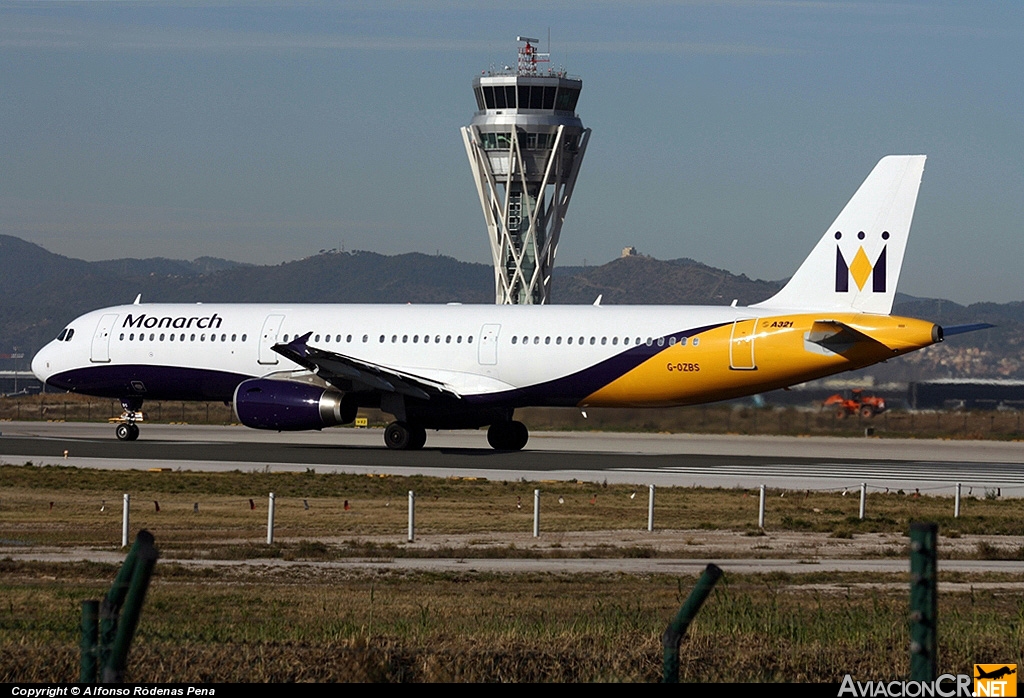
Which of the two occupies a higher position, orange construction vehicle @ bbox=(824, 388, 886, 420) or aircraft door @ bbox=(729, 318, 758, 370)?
aircraft door @ bbox=(729, 318, 758, 370)

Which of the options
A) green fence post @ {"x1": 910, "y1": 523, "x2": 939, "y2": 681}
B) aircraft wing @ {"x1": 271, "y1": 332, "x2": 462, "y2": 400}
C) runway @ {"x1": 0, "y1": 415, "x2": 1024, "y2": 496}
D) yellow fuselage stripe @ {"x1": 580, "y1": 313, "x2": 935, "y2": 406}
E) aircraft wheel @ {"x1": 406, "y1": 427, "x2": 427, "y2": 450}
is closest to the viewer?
Answer: green fence post @ {"x1": 910, "y1": 523, "x2": 939, "y2": 681}

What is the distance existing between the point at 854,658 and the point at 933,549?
16.1 feet

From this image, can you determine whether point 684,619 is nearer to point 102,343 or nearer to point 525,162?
point 102,343

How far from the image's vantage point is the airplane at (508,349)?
4159cm

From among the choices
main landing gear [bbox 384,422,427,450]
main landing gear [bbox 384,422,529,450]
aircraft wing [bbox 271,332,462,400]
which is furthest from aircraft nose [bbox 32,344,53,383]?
main landing gear [bbox 384,422,427,450]

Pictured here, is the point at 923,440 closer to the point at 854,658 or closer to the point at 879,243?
the point at 879,243

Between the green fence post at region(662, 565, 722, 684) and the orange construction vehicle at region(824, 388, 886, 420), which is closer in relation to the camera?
the green fence post at region(662, 565, 722, 684)

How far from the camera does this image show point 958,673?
11.6 metres

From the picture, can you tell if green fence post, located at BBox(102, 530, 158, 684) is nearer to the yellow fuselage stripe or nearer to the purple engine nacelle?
the yellow fuselage stripe

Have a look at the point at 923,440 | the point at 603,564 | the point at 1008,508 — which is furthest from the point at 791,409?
the point at 603,564

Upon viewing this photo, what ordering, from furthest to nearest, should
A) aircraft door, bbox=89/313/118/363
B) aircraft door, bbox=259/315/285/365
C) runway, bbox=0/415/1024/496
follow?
aircraft door, bbox=89/313/118/363 < aircraft door, bbox=259/315/285/365 < runway, bbox=0/415/1024/496

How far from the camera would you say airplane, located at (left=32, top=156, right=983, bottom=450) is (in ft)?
136

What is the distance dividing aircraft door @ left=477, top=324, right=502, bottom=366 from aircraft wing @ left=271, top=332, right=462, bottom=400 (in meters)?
1.41

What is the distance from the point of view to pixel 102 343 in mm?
50188
